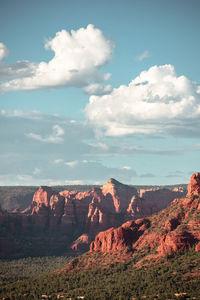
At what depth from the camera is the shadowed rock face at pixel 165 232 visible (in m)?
151

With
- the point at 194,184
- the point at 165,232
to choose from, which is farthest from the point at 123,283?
the point at 194,184

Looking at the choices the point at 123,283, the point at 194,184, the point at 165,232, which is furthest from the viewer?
the point at 194,184

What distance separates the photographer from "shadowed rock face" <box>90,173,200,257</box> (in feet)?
495

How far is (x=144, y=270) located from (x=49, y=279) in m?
31.1

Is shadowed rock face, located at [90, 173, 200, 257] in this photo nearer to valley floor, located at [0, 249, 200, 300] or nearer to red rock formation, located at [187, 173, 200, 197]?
red rock formation, located at [187, 173, 200, 197]

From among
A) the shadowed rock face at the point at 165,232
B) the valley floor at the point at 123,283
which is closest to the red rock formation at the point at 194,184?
the shadowed rock face at the point at 165,232

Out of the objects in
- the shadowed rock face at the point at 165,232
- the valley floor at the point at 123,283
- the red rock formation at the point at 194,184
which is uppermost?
the red rock formation at the point at 194,184

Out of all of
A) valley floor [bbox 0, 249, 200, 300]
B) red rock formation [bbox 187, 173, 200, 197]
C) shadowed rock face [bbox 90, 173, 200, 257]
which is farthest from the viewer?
red rock formation [bbox 187, 173, 200, 197]

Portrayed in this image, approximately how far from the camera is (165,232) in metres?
160

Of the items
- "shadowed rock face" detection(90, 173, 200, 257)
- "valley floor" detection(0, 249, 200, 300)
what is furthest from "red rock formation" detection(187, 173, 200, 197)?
"valley floor" detection(0, 249, 200, 300)

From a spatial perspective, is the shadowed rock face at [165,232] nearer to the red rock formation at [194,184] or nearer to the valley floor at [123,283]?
the red rock formation at [194,184]

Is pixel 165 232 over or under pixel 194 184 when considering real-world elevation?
under

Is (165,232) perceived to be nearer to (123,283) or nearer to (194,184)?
(194,184)

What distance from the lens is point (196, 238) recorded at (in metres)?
149
